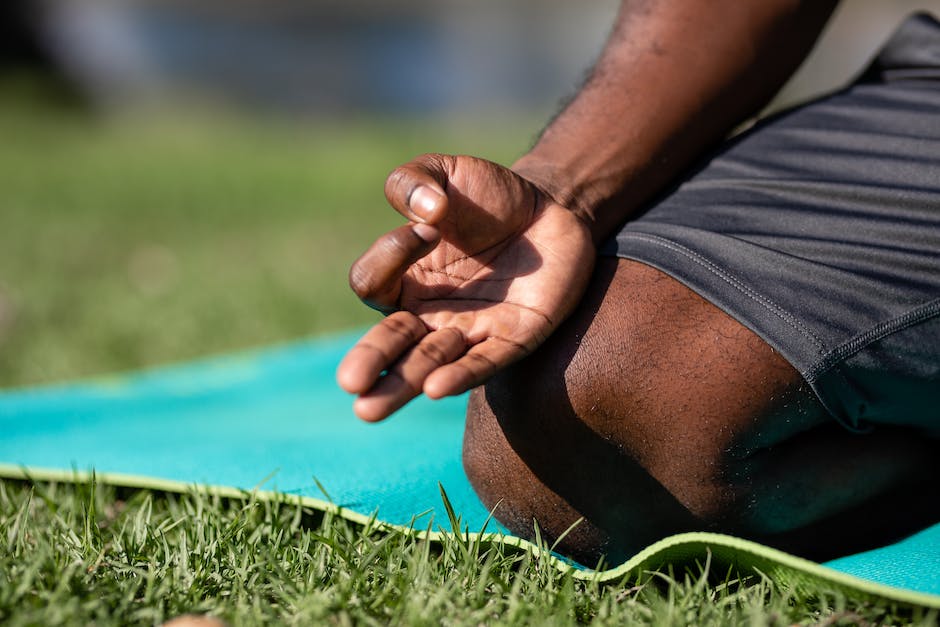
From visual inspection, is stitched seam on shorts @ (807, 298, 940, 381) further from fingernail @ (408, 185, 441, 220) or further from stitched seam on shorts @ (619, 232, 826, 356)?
fingernail @ (408, 185, 441, 220)

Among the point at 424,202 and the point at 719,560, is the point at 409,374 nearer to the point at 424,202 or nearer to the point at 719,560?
the point at 424,202

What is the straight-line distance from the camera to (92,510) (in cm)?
145

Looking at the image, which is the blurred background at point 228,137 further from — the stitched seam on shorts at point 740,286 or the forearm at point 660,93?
the stitched seam on shorts at point 740,286

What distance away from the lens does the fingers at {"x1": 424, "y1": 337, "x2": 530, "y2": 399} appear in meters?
1.14

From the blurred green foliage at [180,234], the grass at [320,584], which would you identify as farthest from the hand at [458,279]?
the blurred green foliage at [180,234]

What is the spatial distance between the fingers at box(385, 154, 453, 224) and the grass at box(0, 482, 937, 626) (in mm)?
438

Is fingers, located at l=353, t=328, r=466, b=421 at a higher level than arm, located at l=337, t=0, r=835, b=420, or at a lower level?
lower

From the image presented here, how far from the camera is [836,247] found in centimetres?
139

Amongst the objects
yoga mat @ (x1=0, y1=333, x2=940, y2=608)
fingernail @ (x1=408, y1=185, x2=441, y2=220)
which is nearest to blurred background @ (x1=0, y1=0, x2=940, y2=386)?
yoga mat @ (x1=0, y1=333, x2=940, y2=608)

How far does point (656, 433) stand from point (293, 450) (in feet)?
2.71

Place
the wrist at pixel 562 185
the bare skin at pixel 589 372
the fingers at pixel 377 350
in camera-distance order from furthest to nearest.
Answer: the wrist at pixel 562 185 < the bare skin at pixel 589 372 < the fingers at pixel 377 350

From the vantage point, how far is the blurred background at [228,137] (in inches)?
135

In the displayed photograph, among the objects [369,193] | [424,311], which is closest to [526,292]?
[424,311]

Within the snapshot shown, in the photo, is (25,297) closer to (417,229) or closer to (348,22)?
(417,229)
